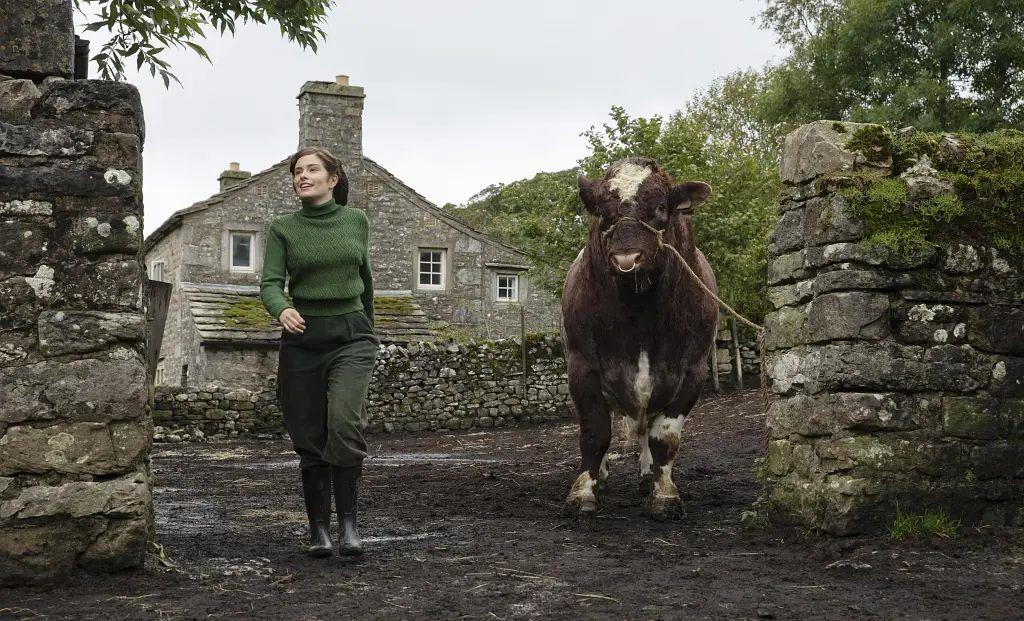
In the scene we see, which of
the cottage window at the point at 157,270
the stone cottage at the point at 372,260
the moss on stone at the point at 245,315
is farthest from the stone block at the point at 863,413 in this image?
the cottage window at the point at 157,270

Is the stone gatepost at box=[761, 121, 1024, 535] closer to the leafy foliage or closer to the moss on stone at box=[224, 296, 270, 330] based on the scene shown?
the leafy foliage

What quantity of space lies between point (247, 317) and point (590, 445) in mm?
16610

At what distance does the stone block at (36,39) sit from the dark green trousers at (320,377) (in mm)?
1630

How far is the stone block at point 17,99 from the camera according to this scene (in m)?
4.71

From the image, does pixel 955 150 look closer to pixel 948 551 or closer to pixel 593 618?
pixel 948 551

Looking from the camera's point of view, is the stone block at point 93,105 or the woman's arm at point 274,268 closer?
the stone block at point 93,105

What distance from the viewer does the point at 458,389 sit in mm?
19828

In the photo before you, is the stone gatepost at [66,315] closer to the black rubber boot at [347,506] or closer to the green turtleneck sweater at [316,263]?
the green turtleneck sweater at [316,263]

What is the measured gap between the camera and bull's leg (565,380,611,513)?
22.8 ft

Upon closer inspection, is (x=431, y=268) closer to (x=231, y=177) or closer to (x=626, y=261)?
(x=231, y=177)

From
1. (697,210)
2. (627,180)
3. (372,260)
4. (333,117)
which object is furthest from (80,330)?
(372,260)

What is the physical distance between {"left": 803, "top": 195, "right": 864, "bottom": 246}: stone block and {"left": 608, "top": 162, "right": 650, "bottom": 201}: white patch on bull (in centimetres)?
114

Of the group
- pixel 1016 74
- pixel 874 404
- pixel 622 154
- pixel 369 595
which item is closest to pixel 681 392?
pixel 874 404

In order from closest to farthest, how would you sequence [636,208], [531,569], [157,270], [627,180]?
1. [531,569]
2. [636,208]
3. [627,180]
4. [157,270]
